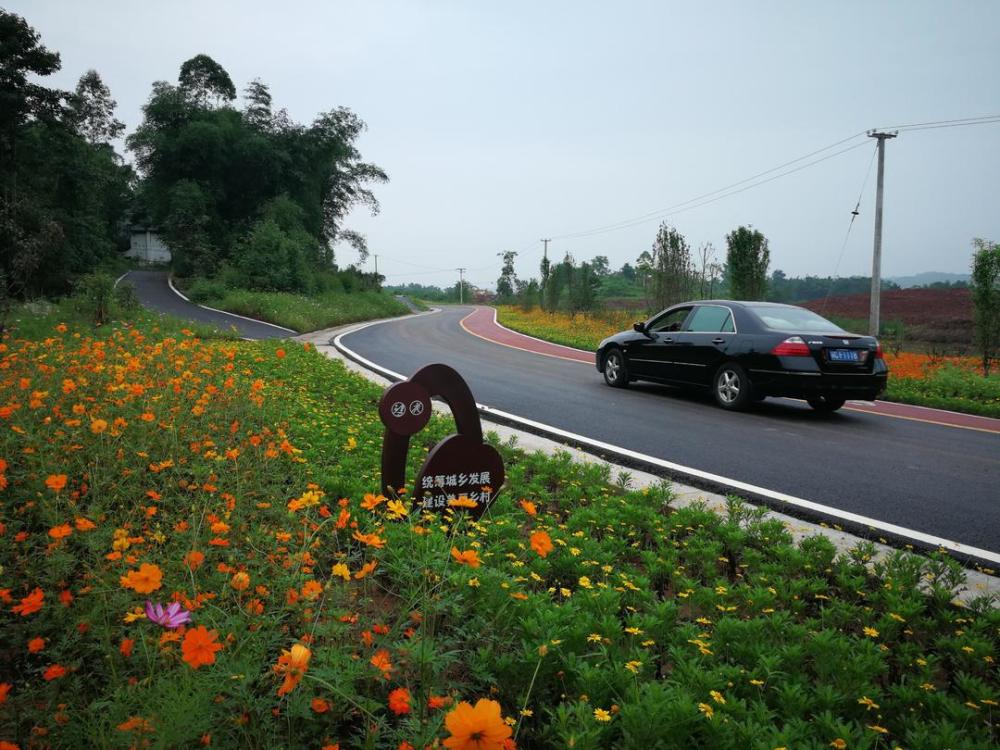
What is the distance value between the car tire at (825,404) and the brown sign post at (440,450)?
658 centimetres

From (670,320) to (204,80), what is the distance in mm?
51403

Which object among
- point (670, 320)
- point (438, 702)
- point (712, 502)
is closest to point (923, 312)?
point (670, 320)

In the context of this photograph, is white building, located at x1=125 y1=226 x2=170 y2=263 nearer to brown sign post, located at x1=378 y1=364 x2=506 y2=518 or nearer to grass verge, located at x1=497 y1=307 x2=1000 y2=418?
grass verge, located at x1=497 y1=307 x2=1000 y2=418

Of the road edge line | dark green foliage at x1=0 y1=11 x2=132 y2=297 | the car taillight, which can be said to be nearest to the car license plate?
the car taillight

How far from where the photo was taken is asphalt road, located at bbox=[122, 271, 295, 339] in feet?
70.2

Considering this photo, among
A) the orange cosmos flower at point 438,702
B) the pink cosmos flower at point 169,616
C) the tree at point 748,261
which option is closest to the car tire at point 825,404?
the orange cosmos flower at point 438,702

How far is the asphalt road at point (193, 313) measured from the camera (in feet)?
70.2

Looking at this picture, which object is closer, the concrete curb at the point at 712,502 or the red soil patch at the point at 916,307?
the concrete curb at the point at 712,502

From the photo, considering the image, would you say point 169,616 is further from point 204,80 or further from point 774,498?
point 204,80

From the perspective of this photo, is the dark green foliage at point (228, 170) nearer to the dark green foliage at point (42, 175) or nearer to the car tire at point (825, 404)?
the dark green foliage at point (42, 175)

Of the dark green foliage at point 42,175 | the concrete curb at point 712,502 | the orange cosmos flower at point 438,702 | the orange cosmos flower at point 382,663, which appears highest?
the dark green foliage at point 42,175

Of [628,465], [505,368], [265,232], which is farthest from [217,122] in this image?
[628,465]

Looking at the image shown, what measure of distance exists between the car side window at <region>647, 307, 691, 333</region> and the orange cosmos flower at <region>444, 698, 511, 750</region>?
29.9 feet

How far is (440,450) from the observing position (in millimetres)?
3732
